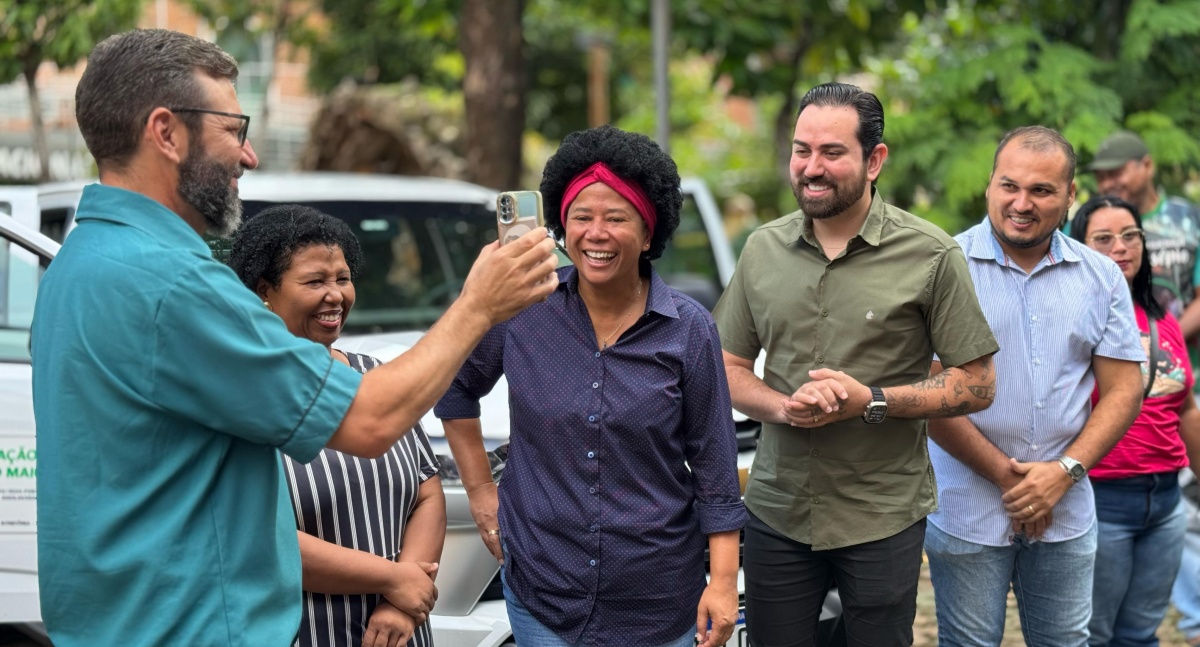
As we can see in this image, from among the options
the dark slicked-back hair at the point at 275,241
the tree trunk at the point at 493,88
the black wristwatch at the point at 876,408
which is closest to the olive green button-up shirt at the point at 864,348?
the black wristwatch at the point at 876,408

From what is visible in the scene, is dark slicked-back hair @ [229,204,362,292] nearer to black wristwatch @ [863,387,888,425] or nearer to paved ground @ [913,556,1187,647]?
black wristwatch @ [863,387,888,425]

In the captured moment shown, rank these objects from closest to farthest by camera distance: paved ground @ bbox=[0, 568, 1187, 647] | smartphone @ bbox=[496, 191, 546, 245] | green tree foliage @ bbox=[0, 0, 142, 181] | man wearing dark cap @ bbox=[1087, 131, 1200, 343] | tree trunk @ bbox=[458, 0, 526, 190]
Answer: smartphone @ bbox=[496, 191, 546, 245] → paved ground @ bbox=[0, 568, 1187, 647] → man wearing dark cap @ bbox=[1087, 131, 1200, 343] → tree trunk @ bbox=[458, 0, 526, 190] → green tree foliage @ bbox=[0, 0, 142, 181]

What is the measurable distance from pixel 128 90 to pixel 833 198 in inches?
75.2

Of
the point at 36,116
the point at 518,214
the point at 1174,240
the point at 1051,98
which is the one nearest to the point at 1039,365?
the point at 518,214

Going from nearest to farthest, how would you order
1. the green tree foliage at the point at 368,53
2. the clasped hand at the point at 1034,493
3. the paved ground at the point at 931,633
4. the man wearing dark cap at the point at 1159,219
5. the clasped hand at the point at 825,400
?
the clasped hand at the point at 825,400 → the clasped hand at the point at 1034,493 → the paved ground at the point at 931,633 → the man wearing dark cap at the point at 1159,219 → the green tree foliage at the point at 368,53

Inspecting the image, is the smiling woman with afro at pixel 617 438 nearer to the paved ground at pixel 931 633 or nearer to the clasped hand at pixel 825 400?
the clasped hand at pixel 825 400

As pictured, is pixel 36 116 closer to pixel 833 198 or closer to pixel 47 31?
pixel 47 31

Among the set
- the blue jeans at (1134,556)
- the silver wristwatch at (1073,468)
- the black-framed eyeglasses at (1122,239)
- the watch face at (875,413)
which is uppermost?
the black-framed eyeglasses at (1122,239)

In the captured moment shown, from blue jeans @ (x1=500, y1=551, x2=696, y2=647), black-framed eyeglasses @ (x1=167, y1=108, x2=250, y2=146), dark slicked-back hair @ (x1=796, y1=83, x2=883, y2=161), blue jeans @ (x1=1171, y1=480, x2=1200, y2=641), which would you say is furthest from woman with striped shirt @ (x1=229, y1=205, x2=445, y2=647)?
blue jeans @ (x1=1171, y1=480, x2=1200, y2=641)

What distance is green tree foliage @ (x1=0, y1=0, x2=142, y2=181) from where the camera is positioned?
35.7 ft

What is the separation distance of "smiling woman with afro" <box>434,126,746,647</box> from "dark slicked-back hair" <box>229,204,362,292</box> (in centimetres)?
53

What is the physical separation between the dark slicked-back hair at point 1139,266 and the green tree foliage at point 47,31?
9.01m

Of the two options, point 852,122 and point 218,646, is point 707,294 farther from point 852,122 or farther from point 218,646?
point 218,646

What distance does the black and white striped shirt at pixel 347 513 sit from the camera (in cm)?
292
